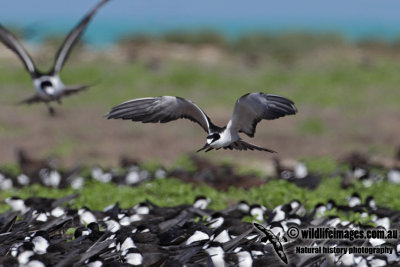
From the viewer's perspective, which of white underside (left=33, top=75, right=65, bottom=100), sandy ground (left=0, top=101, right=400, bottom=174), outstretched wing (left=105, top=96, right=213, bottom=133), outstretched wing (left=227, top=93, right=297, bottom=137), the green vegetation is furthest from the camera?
sandy ground (left=0, top=101, right=400, bottom=174)

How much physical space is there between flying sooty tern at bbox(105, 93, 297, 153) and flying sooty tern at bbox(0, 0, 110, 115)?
5.23 feet

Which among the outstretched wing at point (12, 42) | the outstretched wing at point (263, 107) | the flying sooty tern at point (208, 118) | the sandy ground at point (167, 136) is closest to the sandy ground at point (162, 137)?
the sandy ground at point (167, 136)

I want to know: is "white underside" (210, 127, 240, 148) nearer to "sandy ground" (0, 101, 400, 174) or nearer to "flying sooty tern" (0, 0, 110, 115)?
"flying sooty tern" (0, 0, 110, 115)

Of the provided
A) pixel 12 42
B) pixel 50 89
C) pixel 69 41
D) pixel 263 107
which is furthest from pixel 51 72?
pixel 263 107

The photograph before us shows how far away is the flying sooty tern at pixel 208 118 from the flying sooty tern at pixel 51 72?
5.23 feet

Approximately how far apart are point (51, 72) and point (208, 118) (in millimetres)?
2339

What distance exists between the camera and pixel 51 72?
297 inches

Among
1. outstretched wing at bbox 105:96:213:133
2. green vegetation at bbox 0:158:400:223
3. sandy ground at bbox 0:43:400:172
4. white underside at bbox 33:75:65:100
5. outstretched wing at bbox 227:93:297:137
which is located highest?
outstretched wing at bbox 227:93:297:137

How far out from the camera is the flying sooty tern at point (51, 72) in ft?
24.4

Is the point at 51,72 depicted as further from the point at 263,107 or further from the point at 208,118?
the point at 263,107

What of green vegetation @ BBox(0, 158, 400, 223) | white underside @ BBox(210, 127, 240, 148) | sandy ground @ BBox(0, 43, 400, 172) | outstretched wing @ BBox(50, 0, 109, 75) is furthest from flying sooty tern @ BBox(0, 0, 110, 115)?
sandy ground @ BBox(0, 43, 400, 172)

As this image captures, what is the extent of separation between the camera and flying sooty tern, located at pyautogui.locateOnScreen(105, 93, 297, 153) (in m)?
5.70

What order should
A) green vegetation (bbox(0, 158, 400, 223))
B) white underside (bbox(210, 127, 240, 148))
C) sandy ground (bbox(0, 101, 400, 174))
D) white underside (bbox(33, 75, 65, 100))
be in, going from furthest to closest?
sandy ground (bbox(0, 101, 400, 174)) < green vegetation (bbox(0, 158, 400, 223)) < white underside (bbox(33, 75, 65, 100)) < white underside (bbox(210, 127, 240, 148))

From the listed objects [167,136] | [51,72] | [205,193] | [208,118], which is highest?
[208,118]
